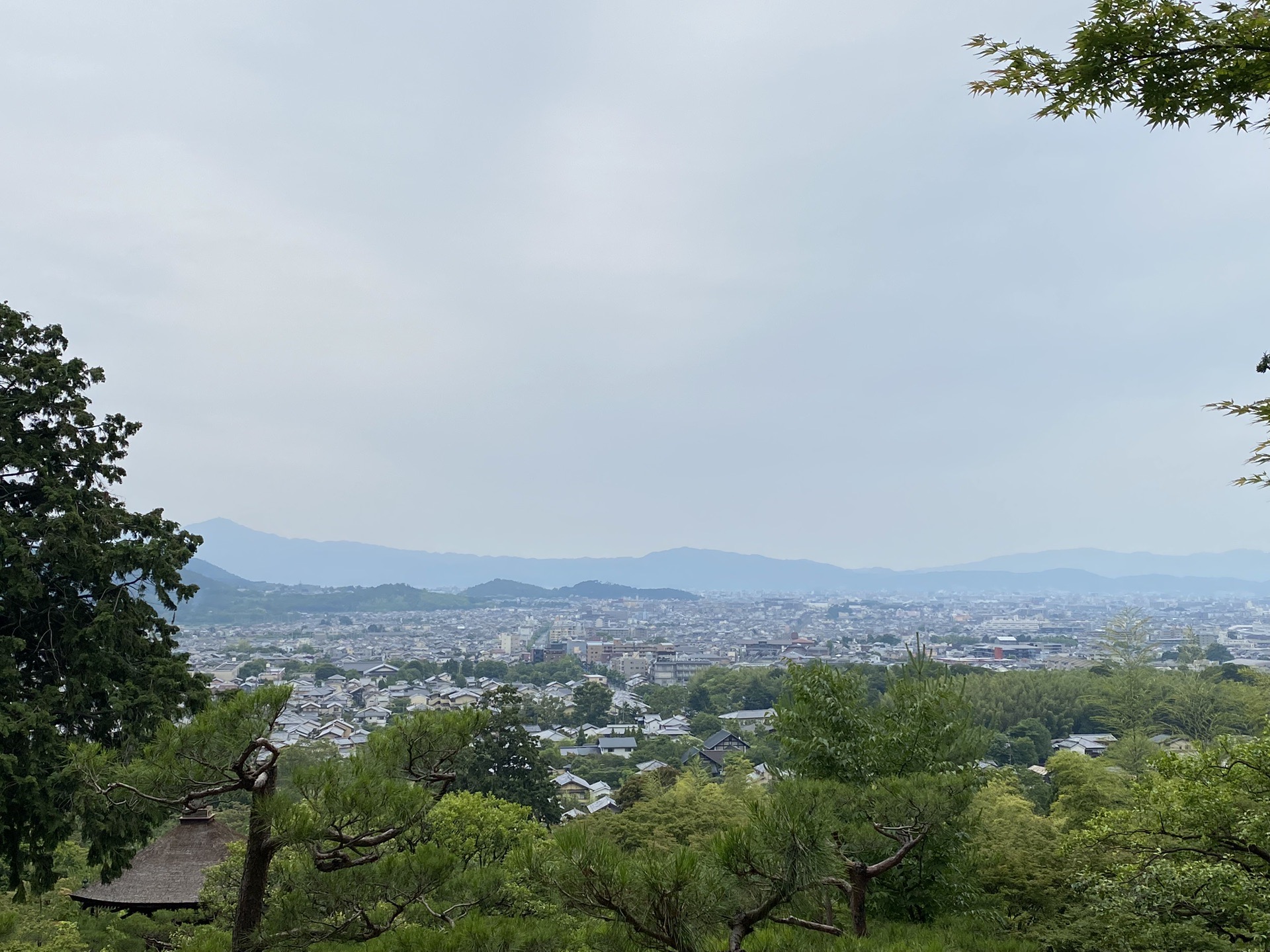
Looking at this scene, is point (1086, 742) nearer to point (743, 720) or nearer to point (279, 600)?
point (743, 720)

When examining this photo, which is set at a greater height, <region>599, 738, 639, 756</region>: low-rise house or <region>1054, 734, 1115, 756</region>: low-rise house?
<region>1054, 734, 1115, 756</region>: low-rise house

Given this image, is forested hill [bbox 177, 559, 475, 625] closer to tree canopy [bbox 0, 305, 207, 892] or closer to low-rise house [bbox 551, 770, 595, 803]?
low-rise house [bbox 551, 770, 595, 803]

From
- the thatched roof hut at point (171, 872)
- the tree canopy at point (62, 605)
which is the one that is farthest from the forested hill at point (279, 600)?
the tree canopy at point (62, 605)

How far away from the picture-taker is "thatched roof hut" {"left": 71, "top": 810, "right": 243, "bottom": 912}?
27.3 feet

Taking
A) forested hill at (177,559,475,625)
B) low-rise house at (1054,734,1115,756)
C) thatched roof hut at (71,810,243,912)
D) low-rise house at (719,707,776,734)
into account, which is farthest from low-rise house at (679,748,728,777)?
forested hill at (177,559,475,625)

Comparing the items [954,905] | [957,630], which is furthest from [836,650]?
[954,905]

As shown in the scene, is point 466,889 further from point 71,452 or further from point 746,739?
point 746,739

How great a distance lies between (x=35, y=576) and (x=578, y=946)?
223 inches

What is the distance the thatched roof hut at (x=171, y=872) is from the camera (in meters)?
8.31

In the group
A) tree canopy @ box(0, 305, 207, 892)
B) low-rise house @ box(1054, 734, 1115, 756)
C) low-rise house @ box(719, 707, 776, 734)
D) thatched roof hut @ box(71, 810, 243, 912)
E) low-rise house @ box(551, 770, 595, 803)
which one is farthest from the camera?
low-rise house @ box(719, 707, 776, 734)

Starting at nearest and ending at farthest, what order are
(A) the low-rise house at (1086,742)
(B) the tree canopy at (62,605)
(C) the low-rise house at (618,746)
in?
(B) the tree canopy at (62,605) < (A) the low-rise house at (1086,742) < (C) the low-rise house at (618,746)

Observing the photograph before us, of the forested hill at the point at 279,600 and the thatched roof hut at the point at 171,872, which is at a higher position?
the thatched roof hut at the point at 171,872

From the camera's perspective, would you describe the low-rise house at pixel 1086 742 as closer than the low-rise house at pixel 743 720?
Yes

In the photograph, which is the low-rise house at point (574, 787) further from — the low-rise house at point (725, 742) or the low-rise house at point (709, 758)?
the low-rise house at point (725, 742)
